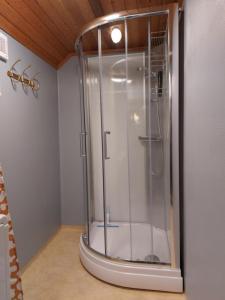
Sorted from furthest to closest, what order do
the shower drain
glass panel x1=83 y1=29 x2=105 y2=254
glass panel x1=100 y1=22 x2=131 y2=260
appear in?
glass panel x1=100 y1=22 x2=131 y2=260, glass panel x1=83 y1=29 x2=105 y2=254, the shower drain

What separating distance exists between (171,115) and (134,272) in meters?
1.27

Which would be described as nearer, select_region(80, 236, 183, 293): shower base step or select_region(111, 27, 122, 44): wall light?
select_region(80, 236, 183, 293): shower base step

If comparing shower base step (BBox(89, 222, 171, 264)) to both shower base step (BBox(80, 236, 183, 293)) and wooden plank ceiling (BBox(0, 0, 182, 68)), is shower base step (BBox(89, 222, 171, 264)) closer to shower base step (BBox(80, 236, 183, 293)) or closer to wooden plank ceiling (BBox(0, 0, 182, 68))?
shower base step (BBox(80, 236, 183, 293))

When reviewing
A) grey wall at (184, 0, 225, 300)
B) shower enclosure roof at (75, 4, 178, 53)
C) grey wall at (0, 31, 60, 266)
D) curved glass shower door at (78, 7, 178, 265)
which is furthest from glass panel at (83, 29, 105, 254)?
grey wall at (184, 0, 225, 300)

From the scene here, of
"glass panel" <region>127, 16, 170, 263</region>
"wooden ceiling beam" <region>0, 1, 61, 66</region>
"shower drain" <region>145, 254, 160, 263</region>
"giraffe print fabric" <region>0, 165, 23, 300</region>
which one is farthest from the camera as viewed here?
"glass panel" <region>127, 16, 170, 263</region>

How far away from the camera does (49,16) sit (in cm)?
193

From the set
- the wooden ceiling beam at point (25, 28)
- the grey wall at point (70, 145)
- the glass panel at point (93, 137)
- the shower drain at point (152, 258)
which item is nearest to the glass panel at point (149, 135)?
the shower drain at point (152, 258)

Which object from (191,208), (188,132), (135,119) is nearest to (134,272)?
(191,208)

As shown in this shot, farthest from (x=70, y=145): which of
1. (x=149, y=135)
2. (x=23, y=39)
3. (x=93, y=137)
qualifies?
(x=23, y=39)

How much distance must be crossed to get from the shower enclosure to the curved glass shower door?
0.01m

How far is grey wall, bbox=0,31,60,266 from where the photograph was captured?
186cm

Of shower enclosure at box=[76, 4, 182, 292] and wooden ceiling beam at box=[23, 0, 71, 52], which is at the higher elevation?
wooden ceiling beam at box=[23, 0, 71, 52]

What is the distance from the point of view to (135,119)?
8.46 ft

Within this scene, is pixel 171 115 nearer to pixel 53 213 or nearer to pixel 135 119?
pixel 135 119
